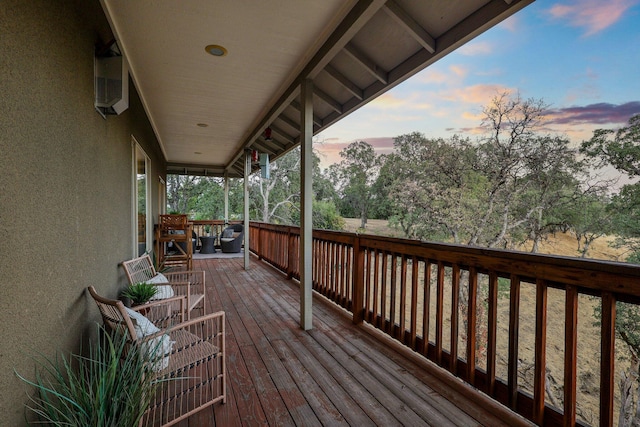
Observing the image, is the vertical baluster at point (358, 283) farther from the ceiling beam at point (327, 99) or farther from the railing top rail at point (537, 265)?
the ceiling beam at point (327, 99)

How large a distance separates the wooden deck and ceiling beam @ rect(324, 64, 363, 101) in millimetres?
Result: 2500

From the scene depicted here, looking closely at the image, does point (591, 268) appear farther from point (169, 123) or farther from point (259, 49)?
point (169, 123)

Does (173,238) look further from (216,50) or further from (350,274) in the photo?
(216,50)

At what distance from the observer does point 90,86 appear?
75.5 inches

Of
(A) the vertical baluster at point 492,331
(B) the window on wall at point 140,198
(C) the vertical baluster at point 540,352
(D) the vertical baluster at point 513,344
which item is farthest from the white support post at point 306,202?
(B) the window on wall at point 140,198

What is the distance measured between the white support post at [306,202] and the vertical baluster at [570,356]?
211 cm

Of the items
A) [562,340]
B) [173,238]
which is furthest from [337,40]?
[562,340]

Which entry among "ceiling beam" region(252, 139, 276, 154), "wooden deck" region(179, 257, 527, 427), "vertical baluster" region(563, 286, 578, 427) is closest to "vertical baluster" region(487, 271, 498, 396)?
"wooden deck" region(179, 257, 527, 427)

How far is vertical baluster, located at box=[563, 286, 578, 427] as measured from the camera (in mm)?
1484

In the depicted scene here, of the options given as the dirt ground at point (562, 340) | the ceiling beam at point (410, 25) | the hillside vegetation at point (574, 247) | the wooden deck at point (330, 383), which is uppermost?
the ceiling beam at point (410, 25)

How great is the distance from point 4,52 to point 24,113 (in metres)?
0.22

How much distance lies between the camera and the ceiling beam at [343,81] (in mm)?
3109

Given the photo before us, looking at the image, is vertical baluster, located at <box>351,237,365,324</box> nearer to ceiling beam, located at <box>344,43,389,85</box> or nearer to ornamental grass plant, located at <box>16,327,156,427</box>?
ceiling beam, located at <box>344,43,389,85</box>

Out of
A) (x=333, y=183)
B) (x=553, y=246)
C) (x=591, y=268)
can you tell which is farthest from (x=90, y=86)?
(x=333, y=183)
